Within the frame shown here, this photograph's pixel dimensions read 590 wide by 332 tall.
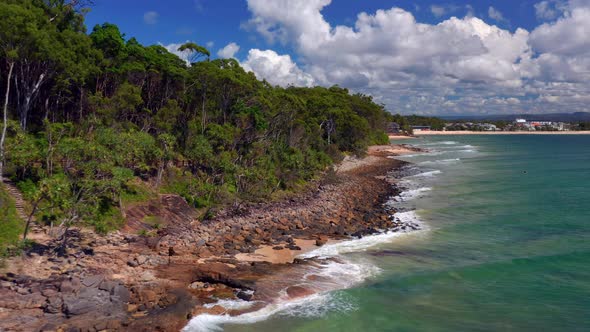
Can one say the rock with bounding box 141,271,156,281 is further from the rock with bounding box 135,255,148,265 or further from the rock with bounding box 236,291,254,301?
the rock with bounding box 236,291,254,301

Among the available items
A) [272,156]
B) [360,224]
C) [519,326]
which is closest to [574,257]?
[519,326]

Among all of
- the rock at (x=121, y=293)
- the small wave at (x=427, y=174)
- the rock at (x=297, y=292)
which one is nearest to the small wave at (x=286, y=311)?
the rock at (x=297, y=292)

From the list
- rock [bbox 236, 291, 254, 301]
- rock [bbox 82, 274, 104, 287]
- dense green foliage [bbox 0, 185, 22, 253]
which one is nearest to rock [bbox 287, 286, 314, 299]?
rock [bbox 236, 291, 254, 301]

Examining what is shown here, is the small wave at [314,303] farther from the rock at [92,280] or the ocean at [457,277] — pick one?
the rock at [92,280]

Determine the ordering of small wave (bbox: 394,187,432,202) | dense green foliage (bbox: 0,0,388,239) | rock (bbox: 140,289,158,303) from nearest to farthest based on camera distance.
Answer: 1. rock (bbox: 140,289,158,303)
2. dense green foliage (bbox: 0,0,388,239)
3. small wave (bbox: 394,187,432,202)

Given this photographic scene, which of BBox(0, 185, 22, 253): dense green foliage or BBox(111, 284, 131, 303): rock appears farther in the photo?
BBox(0, 185, 22, 253): dense green foliage

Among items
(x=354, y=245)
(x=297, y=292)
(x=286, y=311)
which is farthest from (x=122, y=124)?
(x=286, y=311)

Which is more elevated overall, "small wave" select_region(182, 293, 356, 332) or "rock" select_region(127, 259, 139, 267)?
"rock" select_region(127, 259, 139, 267)

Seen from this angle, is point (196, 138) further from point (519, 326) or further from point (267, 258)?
point (519, 326)
